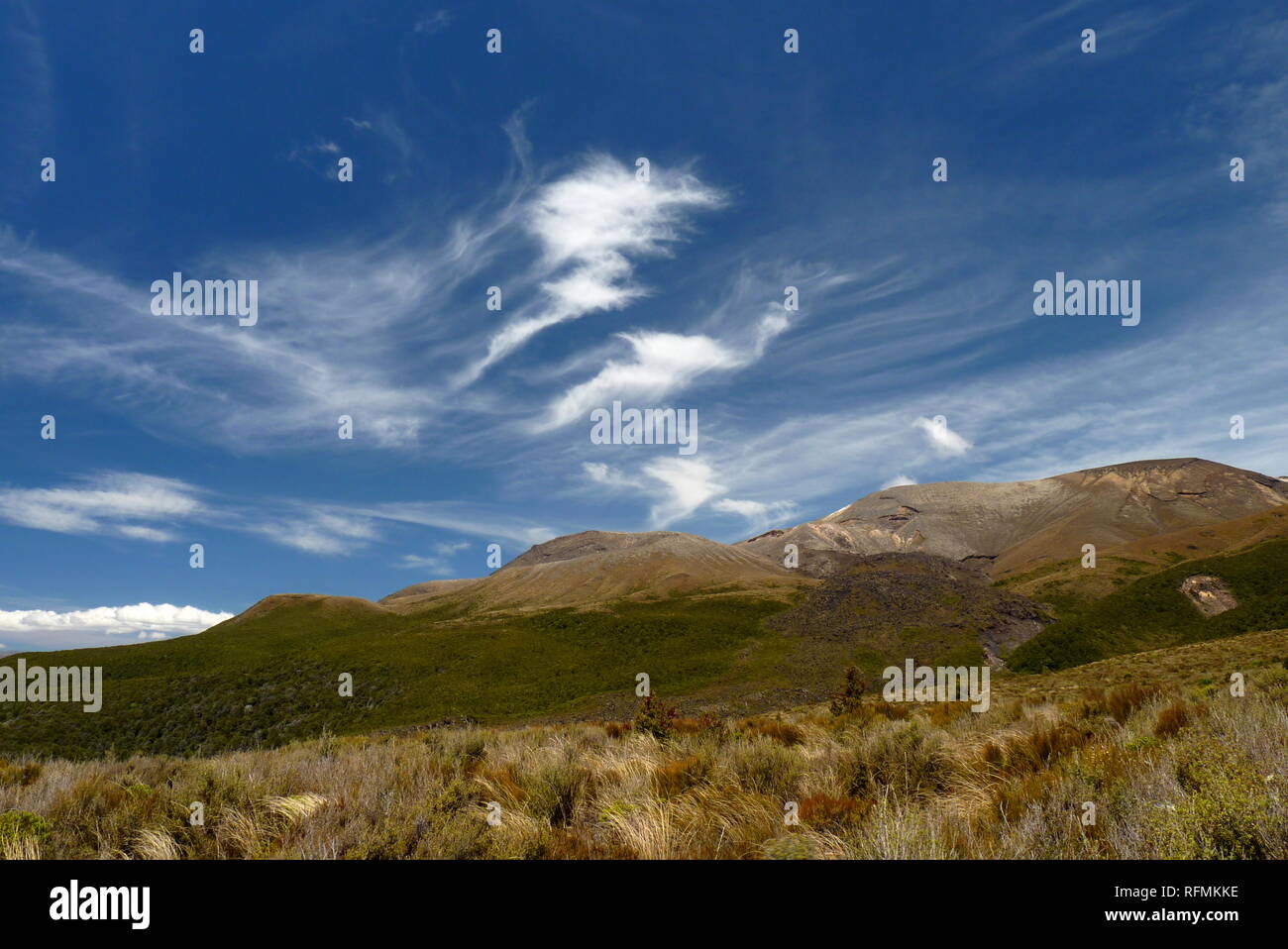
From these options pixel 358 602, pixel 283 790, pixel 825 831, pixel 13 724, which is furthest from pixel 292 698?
pixel 358 602

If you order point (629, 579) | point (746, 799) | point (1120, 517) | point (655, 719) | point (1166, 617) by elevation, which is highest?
point (1120, 517)

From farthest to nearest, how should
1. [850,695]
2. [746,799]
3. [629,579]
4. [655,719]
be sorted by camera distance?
1. [629,579]
2. [850,695]
3. [655,719]
4. [746,799]

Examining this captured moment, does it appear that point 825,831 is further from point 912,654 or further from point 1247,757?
point 912,654

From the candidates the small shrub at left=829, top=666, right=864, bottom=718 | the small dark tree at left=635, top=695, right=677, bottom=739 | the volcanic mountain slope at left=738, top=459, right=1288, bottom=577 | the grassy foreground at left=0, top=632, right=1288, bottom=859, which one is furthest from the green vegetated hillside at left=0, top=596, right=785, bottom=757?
the volcanic mountain slope at left=738, top=459, right=1288, bottom=577

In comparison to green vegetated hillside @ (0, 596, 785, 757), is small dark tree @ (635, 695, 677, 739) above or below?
above

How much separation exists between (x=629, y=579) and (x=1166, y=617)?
294ft

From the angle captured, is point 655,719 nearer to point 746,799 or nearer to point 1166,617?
point 746,799

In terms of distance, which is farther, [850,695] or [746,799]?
[850,695]

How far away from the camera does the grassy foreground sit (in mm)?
4160

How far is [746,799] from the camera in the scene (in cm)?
574

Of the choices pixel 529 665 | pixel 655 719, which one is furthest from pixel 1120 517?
pixel 655 719

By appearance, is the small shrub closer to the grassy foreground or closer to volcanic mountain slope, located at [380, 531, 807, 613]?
the grassy foreground

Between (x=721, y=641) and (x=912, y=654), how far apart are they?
20.9 meters

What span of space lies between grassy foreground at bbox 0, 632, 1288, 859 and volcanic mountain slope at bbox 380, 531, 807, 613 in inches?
3713
